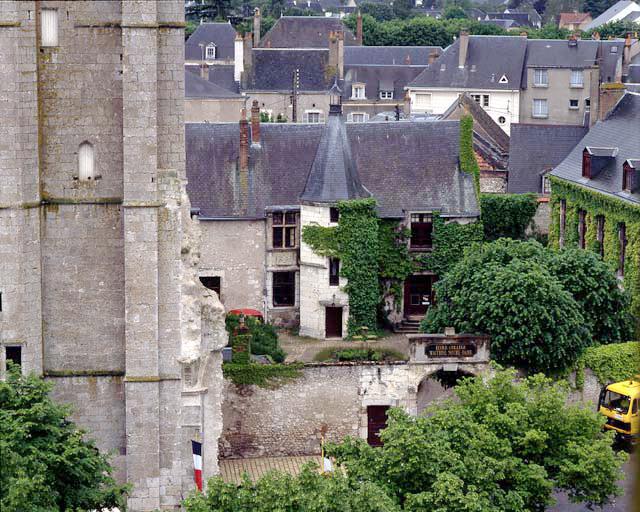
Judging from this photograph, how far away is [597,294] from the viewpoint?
35.4 metres

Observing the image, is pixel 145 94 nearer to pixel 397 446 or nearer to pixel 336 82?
pixel 397 446

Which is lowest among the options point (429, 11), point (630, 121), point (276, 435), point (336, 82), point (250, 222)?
point (276, 435)

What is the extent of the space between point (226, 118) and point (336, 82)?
11438 millimetres

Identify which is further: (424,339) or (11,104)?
(424,339)

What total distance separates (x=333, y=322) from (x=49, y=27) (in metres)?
20.3

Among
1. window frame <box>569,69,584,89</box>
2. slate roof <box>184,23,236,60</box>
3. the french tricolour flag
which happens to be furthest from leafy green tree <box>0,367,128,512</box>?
slate roof <box>184,23,236,60</box>

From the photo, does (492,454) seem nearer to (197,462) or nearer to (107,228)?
(197,462)

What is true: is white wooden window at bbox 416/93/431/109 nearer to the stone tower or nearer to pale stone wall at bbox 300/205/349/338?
pale stone wall at bbox 300/205/349/338

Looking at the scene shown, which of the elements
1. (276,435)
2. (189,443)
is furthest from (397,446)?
(276,435)

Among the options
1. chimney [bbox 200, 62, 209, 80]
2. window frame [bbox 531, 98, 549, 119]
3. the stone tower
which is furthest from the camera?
window frame [bbox 531, 98, 549, 119]

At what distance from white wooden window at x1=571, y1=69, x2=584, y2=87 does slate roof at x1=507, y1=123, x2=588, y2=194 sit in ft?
99.8

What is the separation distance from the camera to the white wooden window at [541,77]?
85.7m

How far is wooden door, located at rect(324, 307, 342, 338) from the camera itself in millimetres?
44156

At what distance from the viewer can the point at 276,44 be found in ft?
350
